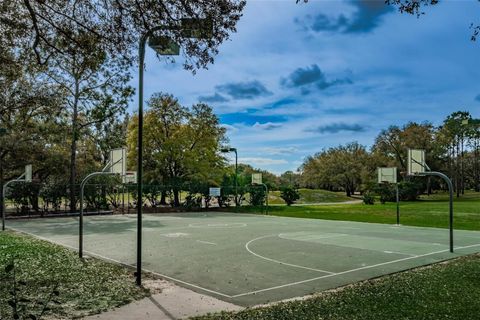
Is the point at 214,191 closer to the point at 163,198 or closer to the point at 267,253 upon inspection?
the point at 163,198

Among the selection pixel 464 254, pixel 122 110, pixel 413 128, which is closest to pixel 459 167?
pixel 413 128

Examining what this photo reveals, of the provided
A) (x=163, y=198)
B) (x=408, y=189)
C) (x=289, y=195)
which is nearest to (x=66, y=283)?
(x=163, y=198)

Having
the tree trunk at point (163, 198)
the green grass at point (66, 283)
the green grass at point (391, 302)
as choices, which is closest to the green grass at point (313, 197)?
the tree trunk at point (163, 198)

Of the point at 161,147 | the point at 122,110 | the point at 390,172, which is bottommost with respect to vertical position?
the point at 390,172

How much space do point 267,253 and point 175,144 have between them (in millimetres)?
22107

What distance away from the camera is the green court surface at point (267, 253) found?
7852mm

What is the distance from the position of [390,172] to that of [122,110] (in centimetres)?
1767

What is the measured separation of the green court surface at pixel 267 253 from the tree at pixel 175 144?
1514 cm

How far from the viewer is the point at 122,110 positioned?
29250 mm

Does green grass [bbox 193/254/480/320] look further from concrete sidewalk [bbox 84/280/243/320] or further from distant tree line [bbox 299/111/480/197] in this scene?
distant tree line [bbox 299/111/480/197]

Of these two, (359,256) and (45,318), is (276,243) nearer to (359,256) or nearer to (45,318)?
(359,256)

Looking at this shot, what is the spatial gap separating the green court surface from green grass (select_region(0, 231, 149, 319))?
96 centimetres

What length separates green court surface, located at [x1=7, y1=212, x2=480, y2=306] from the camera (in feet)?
25.8

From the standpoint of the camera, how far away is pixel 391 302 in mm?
5910
